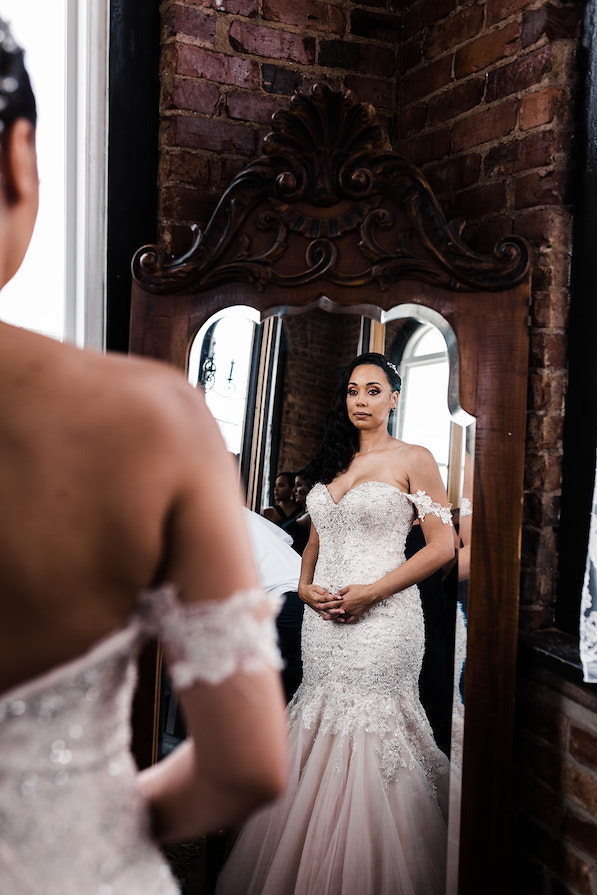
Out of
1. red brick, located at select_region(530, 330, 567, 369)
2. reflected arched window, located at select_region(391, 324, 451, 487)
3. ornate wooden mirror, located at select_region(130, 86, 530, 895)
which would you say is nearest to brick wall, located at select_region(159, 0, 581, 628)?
red brick, located at select_region(530, 330, 567, 369)

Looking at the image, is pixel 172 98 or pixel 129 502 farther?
pixel 172 98

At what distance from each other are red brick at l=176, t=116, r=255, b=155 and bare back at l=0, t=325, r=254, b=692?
5.43ft

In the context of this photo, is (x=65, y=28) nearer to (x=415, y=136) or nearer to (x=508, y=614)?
(x=415, y=136)

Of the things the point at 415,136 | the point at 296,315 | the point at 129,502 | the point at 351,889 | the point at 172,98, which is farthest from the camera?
the point at 415,136

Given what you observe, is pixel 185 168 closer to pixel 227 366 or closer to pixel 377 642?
pixel 227 366

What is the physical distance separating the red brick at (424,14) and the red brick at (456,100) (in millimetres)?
248

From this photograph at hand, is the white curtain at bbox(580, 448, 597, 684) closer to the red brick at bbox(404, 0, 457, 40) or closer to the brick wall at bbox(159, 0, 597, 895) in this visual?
the brick wall at bbox(159, 0, 597, 895)

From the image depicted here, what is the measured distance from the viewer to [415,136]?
2340 mm

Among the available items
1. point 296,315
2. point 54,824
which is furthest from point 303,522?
point 54,824

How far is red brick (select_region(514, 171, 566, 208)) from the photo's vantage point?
1.94 metres

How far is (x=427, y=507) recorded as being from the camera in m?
1.89

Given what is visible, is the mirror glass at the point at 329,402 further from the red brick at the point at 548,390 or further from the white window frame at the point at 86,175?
the white window frame at the point at 86,175

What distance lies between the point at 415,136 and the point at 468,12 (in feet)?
1.22

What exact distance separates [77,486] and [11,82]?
0.42 m
